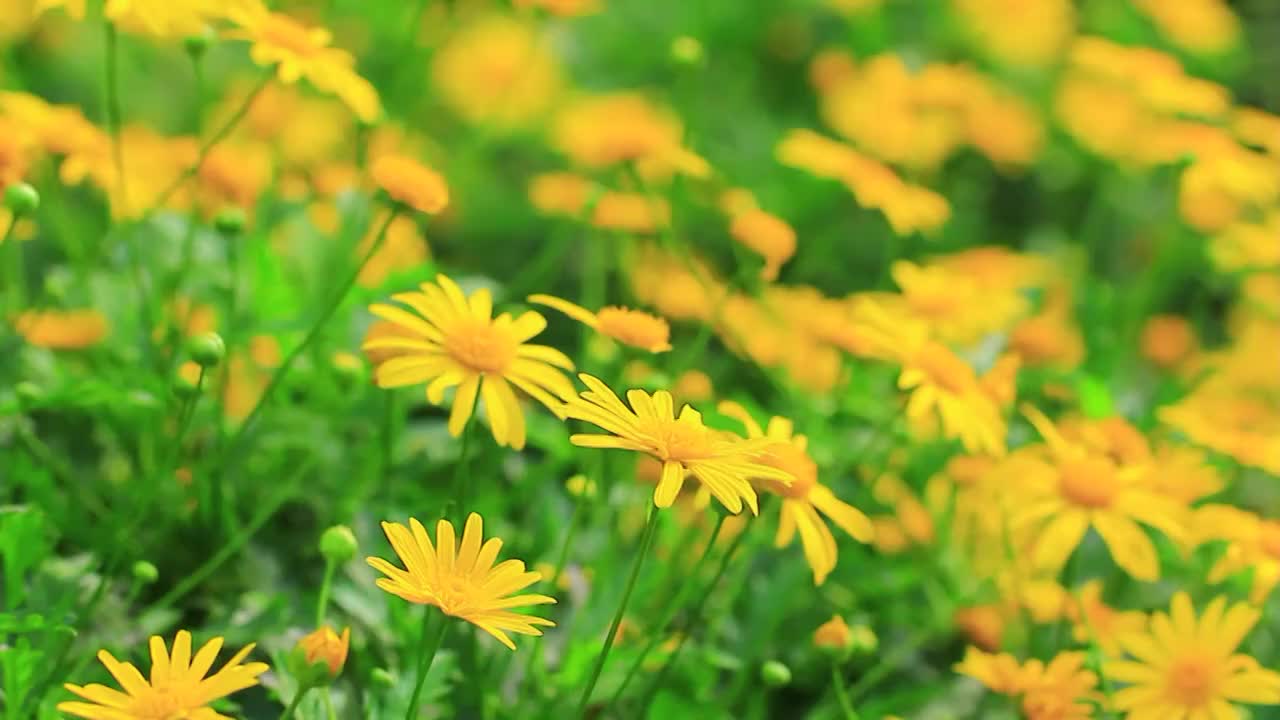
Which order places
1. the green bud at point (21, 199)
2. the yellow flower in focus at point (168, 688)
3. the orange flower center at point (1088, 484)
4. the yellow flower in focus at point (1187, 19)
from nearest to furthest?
the yellow flower in focus at point (168, 688)
the green bud at point (21, 199)
the orange flower center at point (1088, 484)
the yellow flower in focus at point (1187, 19)

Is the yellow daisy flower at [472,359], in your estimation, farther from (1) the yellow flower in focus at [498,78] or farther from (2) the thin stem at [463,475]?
(1) the yellow flower in focus at [498,78]

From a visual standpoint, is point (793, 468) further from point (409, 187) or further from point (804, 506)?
point (409, 187)

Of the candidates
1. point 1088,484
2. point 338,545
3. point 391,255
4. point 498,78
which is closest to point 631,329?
point 338,545

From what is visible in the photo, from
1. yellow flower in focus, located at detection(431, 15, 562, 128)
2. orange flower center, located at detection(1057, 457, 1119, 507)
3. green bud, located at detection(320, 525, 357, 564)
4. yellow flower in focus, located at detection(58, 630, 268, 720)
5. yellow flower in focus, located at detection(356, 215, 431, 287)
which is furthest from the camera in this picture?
yellow flower in focus, located at detection(431, 15, 562, 128)

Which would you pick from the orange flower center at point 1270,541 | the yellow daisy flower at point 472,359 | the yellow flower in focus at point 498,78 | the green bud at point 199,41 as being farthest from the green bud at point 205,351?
the yellow flower in focus at point 498,78

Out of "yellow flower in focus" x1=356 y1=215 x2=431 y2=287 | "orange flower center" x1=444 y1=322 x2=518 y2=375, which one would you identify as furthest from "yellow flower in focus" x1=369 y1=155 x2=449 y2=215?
"yellow flower in focus" x1=356 y1=215 x2=431 y2=287

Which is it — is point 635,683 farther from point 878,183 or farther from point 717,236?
point 717,236

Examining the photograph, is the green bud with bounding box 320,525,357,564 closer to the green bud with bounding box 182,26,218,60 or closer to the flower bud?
the flower bud

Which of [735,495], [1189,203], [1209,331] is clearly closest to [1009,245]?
[1209,331]
